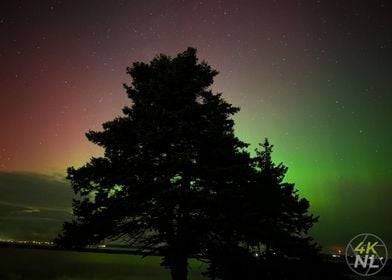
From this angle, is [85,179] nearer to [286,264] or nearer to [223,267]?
[223,267]

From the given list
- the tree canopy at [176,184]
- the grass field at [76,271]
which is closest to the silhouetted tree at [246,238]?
the tree canopy at [176,184]

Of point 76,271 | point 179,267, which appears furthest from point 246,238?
point 76,271

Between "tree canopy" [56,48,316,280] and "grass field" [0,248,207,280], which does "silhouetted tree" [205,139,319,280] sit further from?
"grass field" [0,248,207,280]

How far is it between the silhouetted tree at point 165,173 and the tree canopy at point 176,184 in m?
0.05

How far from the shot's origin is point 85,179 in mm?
18188

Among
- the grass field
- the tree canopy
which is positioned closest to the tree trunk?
the tree canopy

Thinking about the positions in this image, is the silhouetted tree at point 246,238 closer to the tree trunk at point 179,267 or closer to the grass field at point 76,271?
the tree trunk at point 179,267

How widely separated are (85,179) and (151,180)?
12.1 ft

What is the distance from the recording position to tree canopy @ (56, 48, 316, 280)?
Answer: 16.8 meters

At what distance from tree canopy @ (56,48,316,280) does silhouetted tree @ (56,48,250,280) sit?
0.05m

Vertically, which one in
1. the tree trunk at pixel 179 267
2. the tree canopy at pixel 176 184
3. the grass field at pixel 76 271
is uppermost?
the tree canopy at pixel 176 184

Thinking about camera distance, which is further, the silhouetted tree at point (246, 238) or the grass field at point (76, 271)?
the grass field at point (76, 271)

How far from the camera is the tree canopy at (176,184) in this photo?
662 inches

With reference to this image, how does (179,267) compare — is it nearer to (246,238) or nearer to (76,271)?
(246,238)
